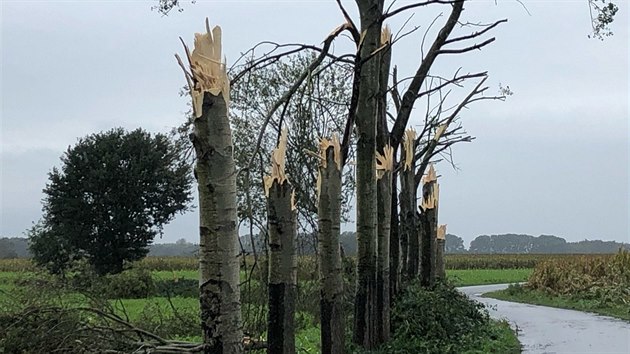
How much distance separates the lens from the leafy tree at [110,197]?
40.1 metres

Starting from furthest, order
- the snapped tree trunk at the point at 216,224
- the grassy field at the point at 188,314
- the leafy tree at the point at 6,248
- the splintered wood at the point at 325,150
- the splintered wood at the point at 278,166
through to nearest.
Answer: the leafy tree at the point at 6,248 → the splintered wood at the point at 325,150 → the grassy field at the point at 188,314 → the splintered wood at the point at 278,166 → the snapped tree trunk at the point at 216,224

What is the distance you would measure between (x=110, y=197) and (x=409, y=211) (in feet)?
85.9

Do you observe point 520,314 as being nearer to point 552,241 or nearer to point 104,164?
point 104,164

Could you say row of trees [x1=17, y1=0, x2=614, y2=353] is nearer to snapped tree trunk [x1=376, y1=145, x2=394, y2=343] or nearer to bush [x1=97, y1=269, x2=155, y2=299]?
snapped tree trunk [x1=376, y1=145, x2=394, y2=343]

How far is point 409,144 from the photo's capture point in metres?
15.8

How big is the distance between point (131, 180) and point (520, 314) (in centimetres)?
2383

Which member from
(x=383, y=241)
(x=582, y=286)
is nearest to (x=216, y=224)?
(x=383, y=241)

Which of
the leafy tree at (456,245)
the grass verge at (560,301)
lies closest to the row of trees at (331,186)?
the grass verge at (560,301)

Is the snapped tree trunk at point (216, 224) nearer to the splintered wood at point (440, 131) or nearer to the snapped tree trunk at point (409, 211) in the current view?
the snapped tree trunk at point (409, 211)

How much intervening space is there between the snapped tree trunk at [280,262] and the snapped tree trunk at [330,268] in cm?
161

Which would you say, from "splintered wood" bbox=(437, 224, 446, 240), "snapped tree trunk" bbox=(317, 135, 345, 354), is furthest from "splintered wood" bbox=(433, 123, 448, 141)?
"snapped tree trunk" bbox=(317, 135, 345, 354)

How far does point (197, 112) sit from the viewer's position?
5.15 m

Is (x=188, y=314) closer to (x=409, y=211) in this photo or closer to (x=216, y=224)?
(x=409, y=211)

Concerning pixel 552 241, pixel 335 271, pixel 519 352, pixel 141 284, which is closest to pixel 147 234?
pixel 141 284
